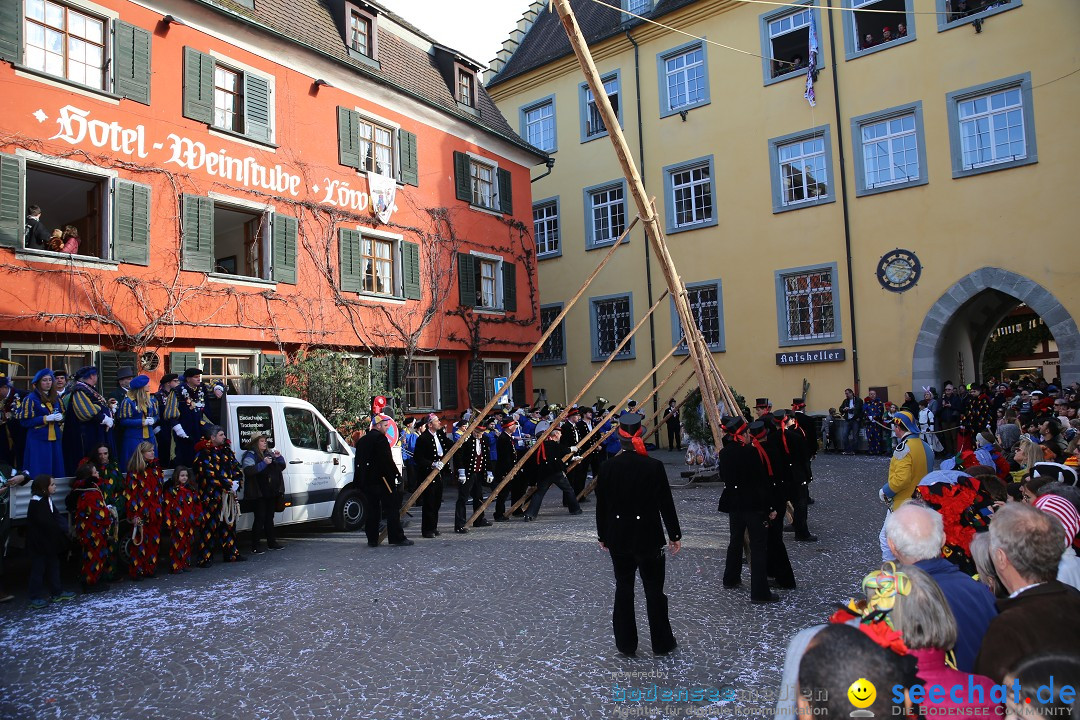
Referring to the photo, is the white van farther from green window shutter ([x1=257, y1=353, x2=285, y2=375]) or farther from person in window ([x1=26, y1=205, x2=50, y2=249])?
person in window ([x1=26, y1=205, x2=50, y2=249])

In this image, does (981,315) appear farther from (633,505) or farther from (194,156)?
(194,156)

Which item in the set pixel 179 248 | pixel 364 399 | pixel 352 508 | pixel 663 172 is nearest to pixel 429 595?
pixel 352 508

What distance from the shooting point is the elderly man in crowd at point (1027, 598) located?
7.44 ft

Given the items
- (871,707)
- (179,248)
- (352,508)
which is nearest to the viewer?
(871,707)

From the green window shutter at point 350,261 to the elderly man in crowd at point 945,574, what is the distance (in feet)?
50.5

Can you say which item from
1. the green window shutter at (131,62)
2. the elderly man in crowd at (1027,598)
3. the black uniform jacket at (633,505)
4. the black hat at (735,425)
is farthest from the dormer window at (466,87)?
the elderly man in crowd at (1027,598)

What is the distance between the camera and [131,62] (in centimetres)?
1328

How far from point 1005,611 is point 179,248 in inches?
575

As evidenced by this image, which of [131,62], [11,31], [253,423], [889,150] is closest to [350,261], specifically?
[131,62]

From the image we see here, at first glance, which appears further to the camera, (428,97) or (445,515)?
(428,97)

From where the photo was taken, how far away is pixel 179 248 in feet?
45.8

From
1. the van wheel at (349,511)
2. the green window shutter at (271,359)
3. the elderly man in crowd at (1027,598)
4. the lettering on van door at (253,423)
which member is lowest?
the van wheel at (349,511)

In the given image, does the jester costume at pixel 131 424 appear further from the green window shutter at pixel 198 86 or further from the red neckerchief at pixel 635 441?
the green window shutter at pixel 198 86

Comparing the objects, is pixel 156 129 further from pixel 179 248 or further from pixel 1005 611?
pixel 1005 611
